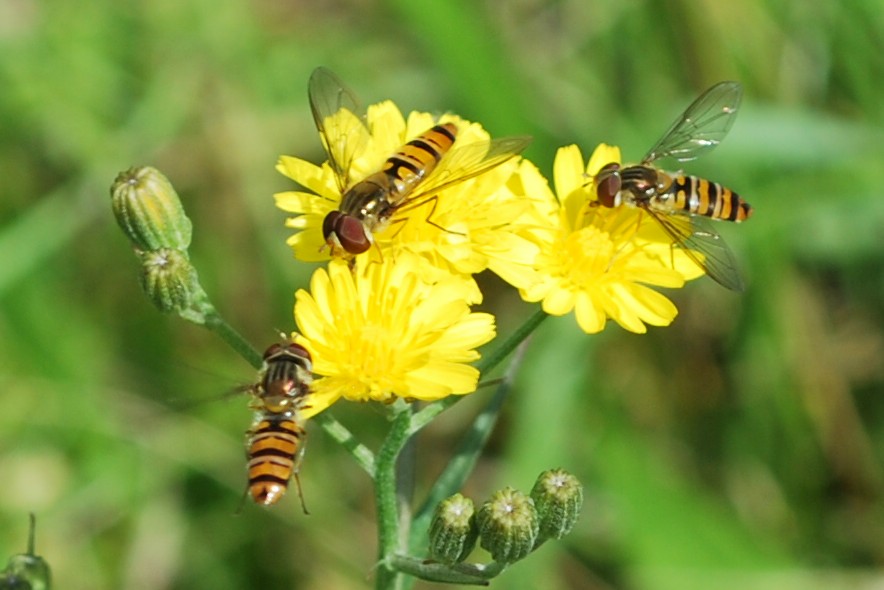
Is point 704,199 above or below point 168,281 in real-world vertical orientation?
above

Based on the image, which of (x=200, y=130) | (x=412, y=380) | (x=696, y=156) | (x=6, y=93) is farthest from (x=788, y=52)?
(x=6, y=93)

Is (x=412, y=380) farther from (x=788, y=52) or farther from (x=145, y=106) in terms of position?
(x=788, y=52)

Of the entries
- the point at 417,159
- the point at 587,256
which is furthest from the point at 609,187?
the point at 417,159

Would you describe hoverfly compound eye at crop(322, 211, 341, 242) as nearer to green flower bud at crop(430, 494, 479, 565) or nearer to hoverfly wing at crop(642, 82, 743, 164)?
green flower bud at crop(430, 494, 479, 565)

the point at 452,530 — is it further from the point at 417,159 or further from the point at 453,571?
the point at 417,159

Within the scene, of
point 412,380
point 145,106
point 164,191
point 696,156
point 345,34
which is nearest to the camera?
point 412,380

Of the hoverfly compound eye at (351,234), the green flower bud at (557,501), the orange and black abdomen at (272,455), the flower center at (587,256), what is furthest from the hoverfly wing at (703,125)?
the orange and black abdomen at (272,455)
